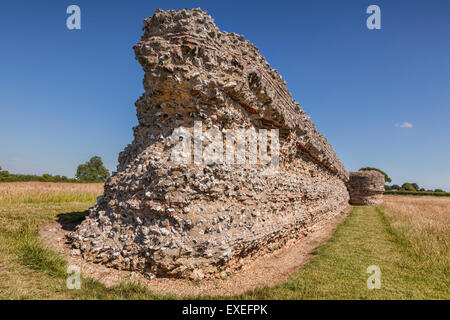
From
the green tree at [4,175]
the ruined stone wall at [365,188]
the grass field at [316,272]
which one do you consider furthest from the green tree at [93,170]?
the grass field at [316,272]

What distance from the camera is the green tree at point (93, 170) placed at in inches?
2125

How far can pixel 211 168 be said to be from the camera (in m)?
4.94

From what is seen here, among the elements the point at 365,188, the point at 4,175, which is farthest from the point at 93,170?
the point at 365,188

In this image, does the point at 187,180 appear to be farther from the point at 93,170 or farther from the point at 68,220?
the point at 93,170

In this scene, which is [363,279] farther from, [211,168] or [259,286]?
[211,168]

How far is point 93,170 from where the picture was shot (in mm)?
55500

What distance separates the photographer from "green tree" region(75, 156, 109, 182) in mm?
53975

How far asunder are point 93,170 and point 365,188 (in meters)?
54.7

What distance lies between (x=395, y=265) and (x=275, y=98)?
5159mm

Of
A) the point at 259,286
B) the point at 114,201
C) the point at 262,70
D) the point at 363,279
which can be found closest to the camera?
the point at 259,286

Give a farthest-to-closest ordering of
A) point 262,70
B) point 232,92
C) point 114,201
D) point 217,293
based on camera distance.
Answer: point 262,70, point 232,92, point 114,201, point 217,293

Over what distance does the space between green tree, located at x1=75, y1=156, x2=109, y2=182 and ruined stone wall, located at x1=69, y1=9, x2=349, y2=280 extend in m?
55.1

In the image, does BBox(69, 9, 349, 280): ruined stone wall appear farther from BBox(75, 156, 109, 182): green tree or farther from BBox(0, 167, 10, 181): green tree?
BBox(75, 156, 109, 182): green tree

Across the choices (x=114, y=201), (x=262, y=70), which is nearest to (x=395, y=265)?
(x=262, y=70)
